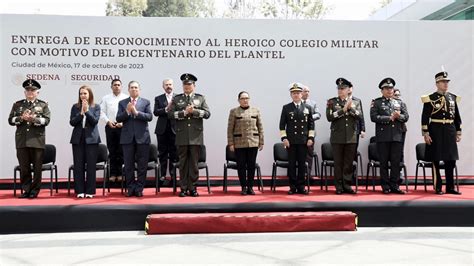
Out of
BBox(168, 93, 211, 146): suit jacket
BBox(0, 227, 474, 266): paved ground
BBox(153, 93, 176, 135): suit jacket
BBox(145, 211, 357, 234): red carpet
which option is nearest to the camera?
BBox(0, 227, 474, 266): paved ground

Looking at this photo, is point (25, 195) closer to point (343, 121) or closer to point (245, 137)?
point (245, 137)

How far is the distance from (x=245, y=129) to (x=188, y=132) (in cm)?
67

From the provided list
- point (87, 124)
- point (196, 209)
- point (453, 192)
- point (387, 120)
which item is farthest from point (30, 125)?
point (453, 192)

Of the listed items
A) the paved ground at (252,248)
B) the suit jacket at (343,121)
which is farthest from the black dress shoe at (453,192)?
the suit jacket at (343,121)

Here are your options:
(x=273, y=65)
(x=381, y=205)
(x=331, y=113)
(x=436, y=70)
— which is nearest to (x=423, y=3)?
(x=436, y=70)

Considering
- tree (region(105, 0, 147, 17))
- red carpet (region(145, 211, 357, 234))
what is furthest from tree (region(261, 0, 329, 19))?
red carpet (region(145, 211, 357, 234))

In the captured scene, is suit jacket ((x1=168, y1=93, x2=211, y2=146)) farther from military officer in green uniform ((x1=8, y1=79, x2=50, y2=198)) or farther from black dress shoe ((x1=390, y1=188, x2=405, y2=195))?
black dress shoe ((x1=390, y1=188, x2=405, y2=195))

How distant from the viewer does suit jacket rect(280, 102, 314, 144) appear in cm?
616

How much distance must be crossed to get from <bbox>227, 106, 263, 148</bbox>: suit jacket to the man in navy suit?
3.20 ft

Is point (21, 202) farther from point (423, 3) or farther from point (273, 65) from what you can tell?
point (423, 3)

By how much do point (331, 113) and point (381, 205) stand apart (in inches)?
55.5

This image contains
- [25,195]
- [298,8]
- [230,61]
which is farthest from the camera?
[298,8]

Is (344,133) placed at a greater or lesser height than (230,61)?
lesser

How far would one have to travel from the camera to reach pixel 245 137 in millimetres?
6012
